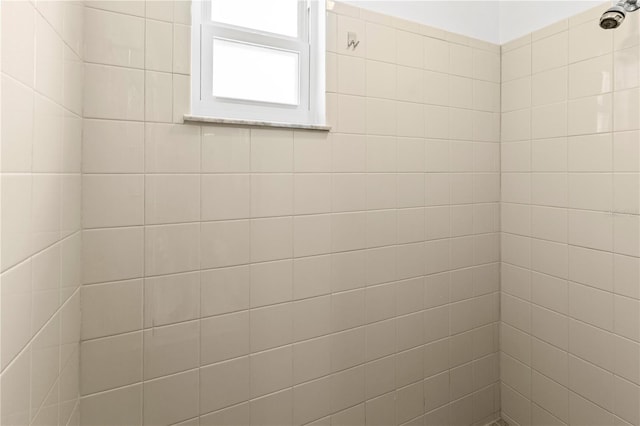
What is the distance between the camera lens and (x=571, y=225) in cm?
148

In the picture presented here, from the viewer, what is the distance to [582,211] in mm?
1433

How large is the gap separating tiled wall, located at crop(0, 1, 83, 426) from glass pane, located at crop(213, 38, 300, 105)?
431mm

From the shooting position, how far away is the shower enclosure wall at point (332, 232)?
81cm

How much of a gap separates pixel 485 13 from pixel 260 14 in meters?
1.17

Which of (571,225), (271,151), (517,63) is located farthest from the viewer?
(517,63)

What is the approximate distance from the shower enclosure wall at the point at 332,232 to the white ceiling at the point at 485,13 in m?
0.06

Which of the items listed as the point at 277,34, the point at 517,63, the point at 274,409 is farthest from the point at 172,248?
the point at 517,63

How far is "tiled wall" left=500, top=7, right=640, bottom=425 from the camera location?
130 cm

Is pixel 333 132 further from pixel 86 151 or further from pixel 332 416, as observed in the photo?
pixel 332 416

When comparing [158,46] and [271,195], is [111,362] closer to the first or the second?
[271,195]

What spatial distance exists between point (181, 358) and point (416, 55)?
5.08 feet

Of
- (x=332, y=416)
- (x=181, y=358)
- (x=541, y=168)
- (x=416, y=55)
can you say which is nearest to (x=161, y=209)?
(x=181, y=358)

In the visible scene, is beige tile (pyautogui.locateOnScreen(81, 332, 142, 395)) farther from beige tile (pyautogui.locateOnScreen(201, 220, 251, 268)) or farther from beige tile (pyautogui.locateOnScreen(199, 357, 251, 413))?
beige tile (pyautogui.locateOnScreen(201, 220, 251, 268))

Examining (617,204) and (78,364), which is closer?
(78,364)
